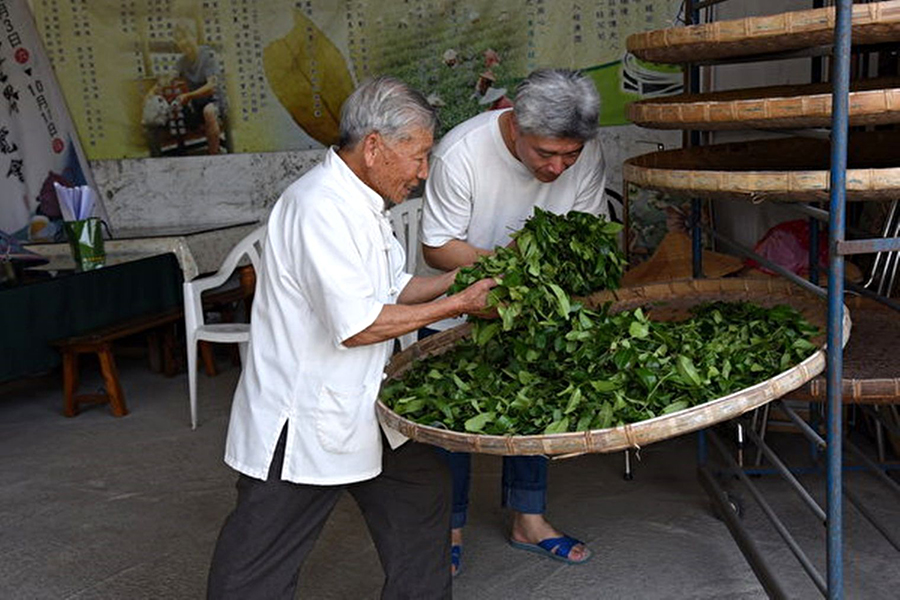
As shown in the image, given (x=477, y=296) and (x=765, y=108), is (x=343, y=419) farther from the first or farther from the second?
(x=765, y=108)

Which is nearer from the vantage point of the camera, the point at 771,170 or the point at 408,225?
the point at 771,170

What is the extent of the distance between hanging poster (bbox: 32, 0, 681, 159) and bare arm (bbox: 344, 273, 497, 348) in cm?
314

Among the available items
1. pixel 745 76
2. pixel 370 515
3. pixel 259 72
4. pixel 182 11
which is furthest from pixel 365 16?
pixel 370 515

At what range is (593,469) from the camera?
4.05 m

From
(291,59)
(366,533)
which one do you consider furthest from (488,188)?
(291,59)

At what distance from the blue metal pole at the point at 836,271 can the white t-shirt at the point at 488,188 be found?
985 mm

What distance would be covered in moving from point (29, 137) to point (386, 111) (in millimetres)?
4818

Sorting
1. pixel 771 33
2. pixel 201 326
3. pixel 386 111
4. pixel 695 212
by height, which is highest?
pixel 771 33

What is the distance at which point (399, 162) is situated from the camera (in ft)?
7.48

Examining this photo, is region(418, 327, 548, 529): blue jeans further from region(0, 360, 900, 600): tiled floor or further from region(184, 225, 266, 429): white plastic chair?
region(184, 225, 266, 429): white plastic chair

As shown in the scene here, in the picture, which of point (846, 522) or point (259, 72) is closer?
point (846, 522)

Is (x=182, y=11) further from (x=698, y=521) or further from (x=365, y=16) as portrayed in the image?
(x=698, y=521)

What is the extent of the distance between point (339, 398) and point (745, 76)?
3048 millimetres

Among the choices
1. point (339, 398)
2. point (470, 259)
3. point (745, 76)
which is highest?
point (745, 76)
